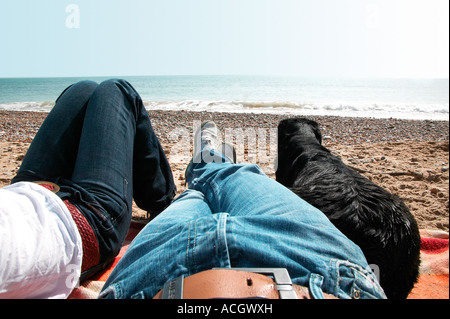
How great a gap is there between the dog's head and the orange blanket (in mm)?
1250

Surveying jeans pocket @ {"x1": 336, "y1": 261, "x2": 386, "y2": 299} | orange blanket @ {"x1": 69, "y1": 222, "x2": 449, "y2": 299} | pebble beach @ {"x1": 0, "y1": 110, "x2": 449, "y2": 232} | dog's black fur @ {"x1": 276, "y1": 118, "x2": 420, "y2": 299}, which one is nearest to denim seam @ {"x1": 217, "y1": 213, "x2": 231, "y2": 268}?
jeans pocket @ {"x1": 336, "y1": 261, "x2": 386, "y2": 299}

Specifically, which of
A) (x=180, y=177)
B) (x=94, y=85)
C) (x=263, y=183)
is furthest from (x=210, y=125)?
(x=263, y=183)

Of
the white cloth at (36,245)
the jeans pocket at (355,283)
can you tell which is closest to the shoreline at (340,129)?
the white cloth at (36,245)

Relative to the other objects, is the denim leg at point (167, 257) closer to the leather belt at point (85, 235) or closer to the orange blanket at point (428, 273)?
the leather belt at point (85, 235)

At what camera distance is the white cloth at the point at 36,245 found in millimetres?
692

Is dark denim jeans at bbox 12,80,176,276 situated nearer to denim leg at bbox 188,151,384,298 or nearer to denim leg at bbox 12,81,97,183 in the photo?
denim leg at bbox 12,81,97,183

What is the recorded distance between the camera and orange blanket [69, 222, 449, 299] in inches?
45.9

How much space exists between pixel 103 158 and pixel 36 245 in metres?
0.50

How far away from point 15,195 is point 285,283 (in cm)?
75

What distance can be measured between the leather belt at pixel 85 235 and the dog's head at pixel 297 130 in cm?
206

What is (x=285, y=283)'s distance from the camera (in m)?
0.56

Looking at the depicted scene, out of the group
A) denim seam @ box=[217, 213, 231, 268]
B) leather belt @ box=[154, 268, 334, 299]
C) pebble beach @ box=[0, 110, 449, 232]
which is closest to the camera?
leather belt @ box=[154, 268, 334, 299]

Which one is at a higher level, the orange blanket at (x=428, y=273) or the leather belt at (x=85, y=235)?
the leather belt at (x=85, y=235)

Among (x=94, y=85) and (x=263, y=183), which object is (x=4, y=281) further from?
(x=94, y=85)
